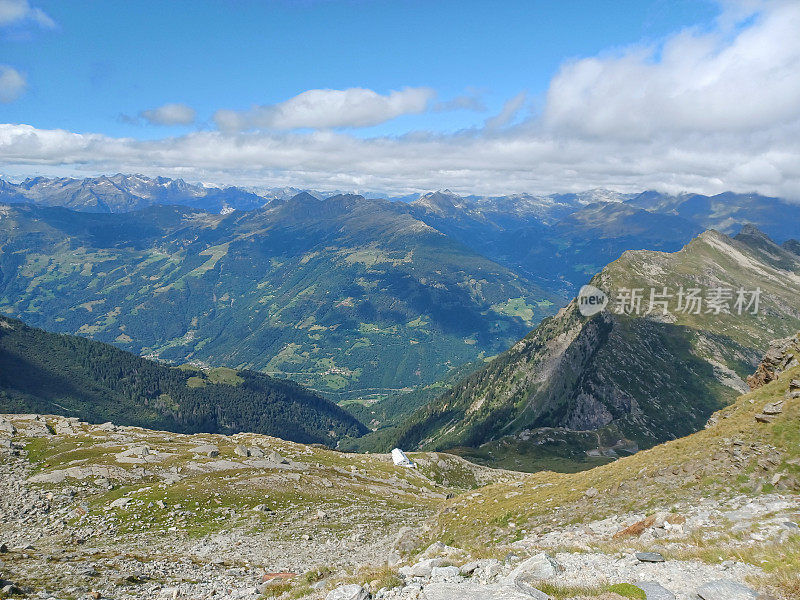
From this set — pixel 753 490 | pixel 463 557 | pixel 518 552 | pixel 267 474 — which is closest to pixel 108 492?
pixel 267 474

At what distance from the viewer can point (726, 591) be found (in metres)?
17.1

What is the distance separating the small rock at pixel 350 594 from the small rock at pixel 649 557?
14354 mm

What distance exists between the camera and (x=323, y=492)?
2921 inches

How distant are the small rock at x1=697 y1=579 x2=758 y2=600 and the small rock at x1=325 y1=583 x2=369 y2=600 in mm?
14894

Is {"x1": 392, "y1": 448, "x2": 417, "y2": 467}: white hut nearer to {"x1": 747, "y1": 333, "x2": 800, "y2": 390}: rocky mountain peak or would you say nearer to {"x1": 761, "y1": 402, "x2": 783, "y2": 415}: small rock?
{"x1": 747, "y1": 333, "x2": 800, "y2": 390}: rocky mountain peak

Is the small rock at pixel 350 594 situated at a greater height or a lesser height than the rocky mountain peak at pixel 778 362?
lesser

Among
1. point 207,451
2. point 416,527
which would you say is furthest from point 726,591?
point 207,451

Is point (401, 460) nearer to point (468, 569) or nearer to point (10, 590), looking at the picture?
point (10, 590)

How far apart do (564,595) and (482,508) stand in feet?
130

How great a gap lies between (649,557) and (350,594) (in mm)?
15553

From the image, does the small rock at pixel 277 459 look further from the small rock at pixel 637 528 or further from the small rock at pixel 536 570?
the small rock at pixel 536 570

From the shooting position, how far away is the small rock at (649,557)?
21969 millimetres

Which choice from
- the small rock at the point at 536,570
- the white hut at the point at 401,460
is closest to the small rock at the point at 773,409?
the small rock at the point at 536,570

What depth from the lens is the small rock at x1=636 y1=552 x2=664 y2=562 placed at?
72.1 feet
